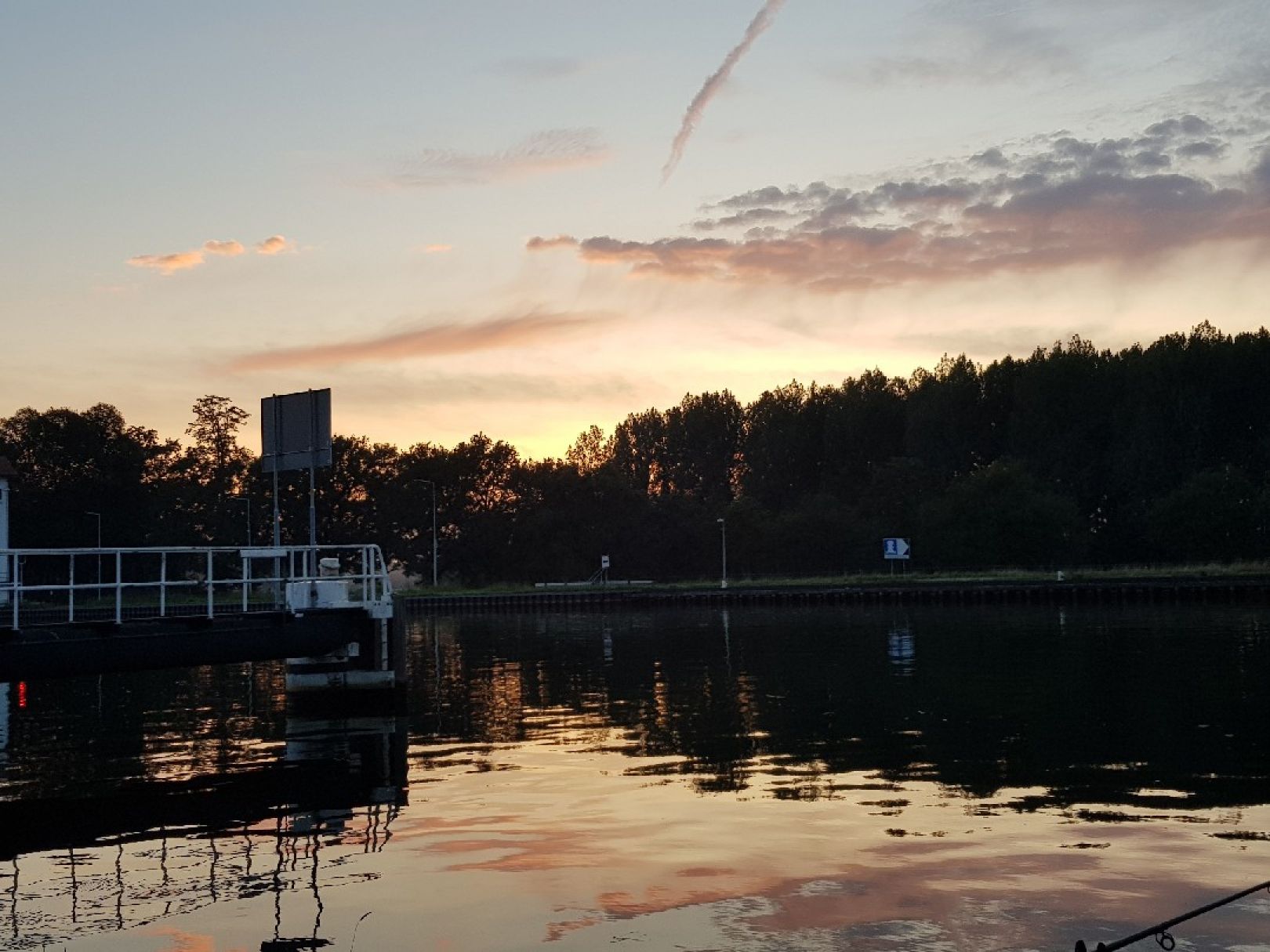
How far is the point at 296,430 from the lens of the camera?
39.2m

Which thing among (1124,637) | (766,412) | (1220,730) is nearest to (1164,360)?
(766,412)

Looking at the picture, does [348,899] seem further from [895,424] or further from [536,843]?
[895,424]

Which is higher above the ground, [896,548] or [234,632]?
[896,548]

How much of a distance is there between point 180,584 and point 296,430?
8.59 m

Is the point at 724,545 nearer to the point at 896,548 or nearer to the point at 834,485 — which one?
the point at 896,548

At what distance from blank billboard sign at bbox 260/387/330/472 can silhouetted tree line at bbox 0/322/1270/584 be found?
111 metres

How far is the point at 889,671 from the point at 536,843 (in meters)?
29.9

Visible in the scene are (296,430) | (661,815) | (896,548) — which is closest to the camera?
(661,815)

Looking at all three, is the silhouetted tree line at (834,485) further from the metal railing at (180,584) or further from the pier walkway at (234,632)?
the pier walkway at (234,632)

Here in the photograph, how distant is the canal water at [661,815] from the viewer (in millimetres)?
15477

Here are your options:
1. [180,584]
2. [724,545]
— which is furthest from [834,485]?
[180,584]

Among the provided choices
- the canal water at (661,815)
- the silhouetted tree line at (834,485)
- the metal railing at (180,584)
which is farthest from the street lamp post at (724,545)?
the canal water at (661,815)

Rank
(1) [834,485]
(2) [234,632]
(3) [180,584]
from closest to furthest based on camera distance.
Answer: (3) [180,584], (2) [234,632], (1) [834,485]

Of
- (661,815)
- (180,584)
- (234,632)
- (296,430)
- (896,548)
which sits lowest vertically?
(661,815)
